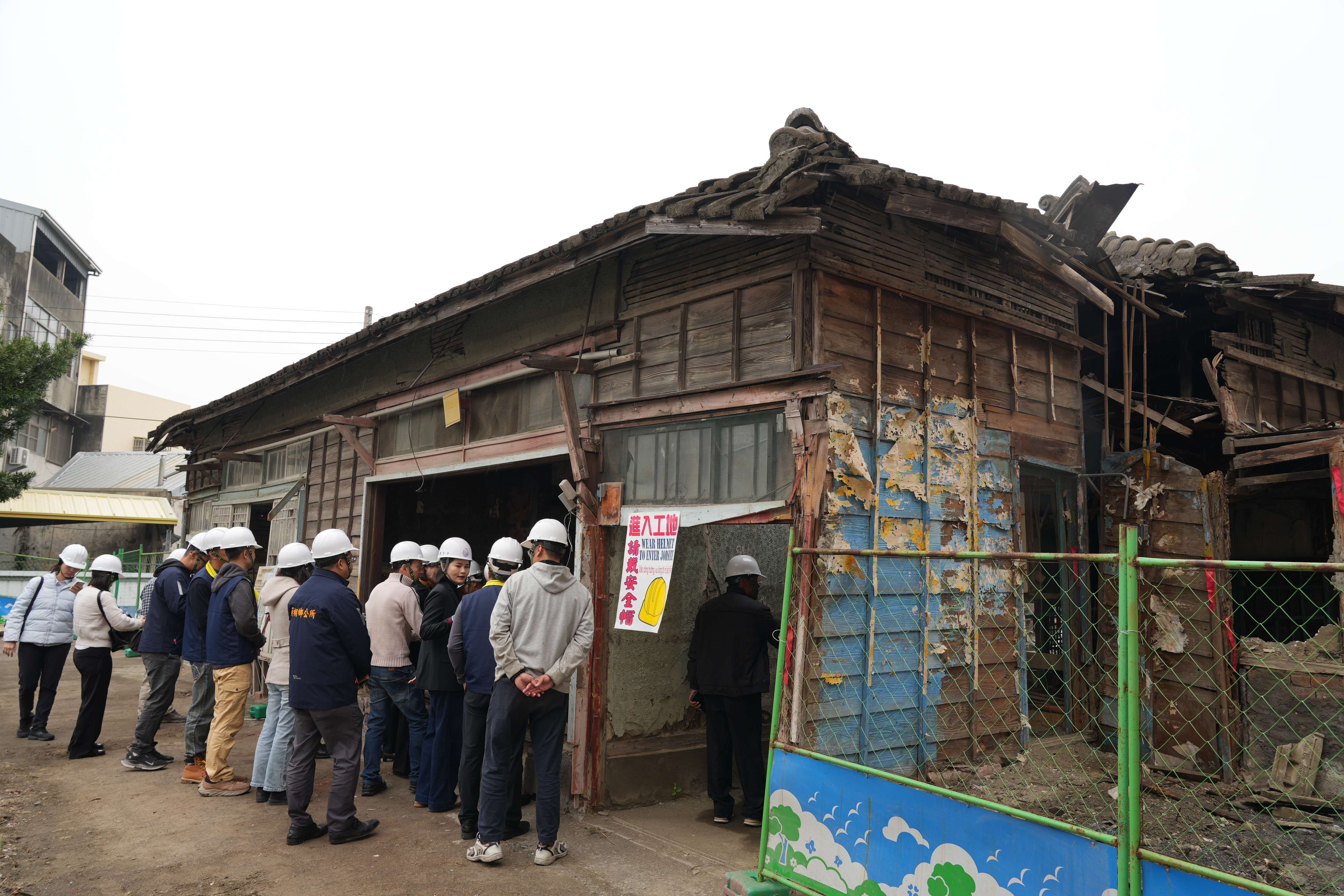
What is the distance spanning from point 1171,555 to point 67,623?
10.5 m

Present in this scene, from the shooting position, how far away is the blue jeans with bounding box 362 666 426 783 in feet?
21.3

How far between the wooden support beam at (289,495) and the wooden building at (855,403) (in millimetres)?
3425

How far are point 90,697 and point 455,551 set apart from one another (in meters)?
3.97

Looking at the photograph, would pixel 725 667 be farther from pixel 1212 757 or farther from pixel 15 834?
pixel 15 834

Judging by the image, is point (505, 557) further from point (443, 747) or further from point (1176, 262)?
point (1176, 262)

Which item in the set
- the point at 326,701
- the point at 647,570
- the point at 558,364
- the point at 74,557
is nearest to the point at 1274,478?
the point at 647,570

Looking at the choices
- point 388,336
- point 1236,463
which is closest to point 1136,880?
point 1236,463

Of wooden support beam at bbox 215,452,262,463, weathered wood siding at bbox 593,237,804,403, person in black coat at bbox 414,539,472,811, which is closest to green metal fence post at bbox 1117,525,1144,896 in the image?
weathered wood siding at bbox 593,237,804,403

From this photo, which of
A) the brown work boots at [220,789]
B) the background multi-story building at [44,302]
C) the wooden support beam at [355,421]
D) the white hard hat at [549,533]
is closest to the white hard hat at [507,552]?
the white hard hat at [549,533]

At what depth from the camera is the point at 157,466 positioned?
33062mm

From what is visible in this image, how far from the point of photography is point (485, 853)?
5000 millimetres

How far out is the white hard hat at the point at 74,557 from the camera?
332 inches

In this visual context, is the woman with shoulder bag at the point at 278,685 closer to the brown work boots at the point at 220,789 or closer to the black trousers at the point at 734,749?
the brown work boots at the point at 220,789

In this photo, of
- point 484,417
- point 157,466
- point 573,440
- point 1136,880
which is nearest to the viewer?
point 1136,880
